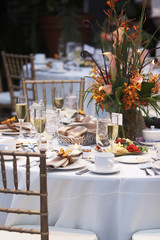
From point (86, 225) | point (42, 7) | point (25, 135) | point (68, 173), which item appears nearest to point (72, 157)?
point (68, 173)

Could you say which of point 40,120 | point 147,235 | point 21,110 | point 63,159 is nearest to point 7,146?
point 40,120

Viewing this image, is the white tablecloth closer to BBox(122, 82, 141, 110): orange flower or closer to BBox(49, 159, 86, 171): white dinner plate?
BBox(49, 159, 86, 171): white dinner plate

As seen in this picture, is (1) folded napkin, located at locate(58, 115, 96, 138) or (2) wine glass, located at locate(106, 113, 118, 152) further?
(1) folded napkin, located at locate(58, 115, 96, 138)

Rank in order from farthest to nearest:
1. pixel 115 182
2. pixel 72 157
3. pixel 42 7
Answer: pixel 42 7, pixel 72 157, pixel 115 182

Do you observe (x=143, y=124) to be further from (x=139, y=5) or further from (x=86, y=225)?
(x=139, y=5)

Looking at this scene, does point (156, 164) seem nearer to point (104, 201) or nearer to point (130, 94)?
point (104, 201)

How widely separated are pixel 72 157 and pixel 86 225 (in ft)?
1.08

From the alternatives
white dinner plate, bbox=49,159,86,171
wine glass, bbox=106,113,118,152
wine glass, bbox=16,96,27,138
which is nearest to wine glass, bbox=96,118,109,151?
wine glass, bbox=106,113,118,152

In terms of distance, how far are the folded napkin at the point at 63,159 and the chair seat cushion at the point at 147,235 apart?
1.38 feet

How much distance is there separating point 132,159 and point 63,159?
340 mm

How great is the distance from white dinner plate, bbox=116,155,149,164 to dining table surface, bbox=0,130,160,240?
8 centimetres

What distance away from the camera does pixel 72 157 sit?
6.81 ft

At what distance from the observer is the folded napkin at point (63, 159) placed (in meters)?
1.89

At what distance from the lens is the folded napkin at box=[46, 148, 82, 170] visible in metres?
1.89
